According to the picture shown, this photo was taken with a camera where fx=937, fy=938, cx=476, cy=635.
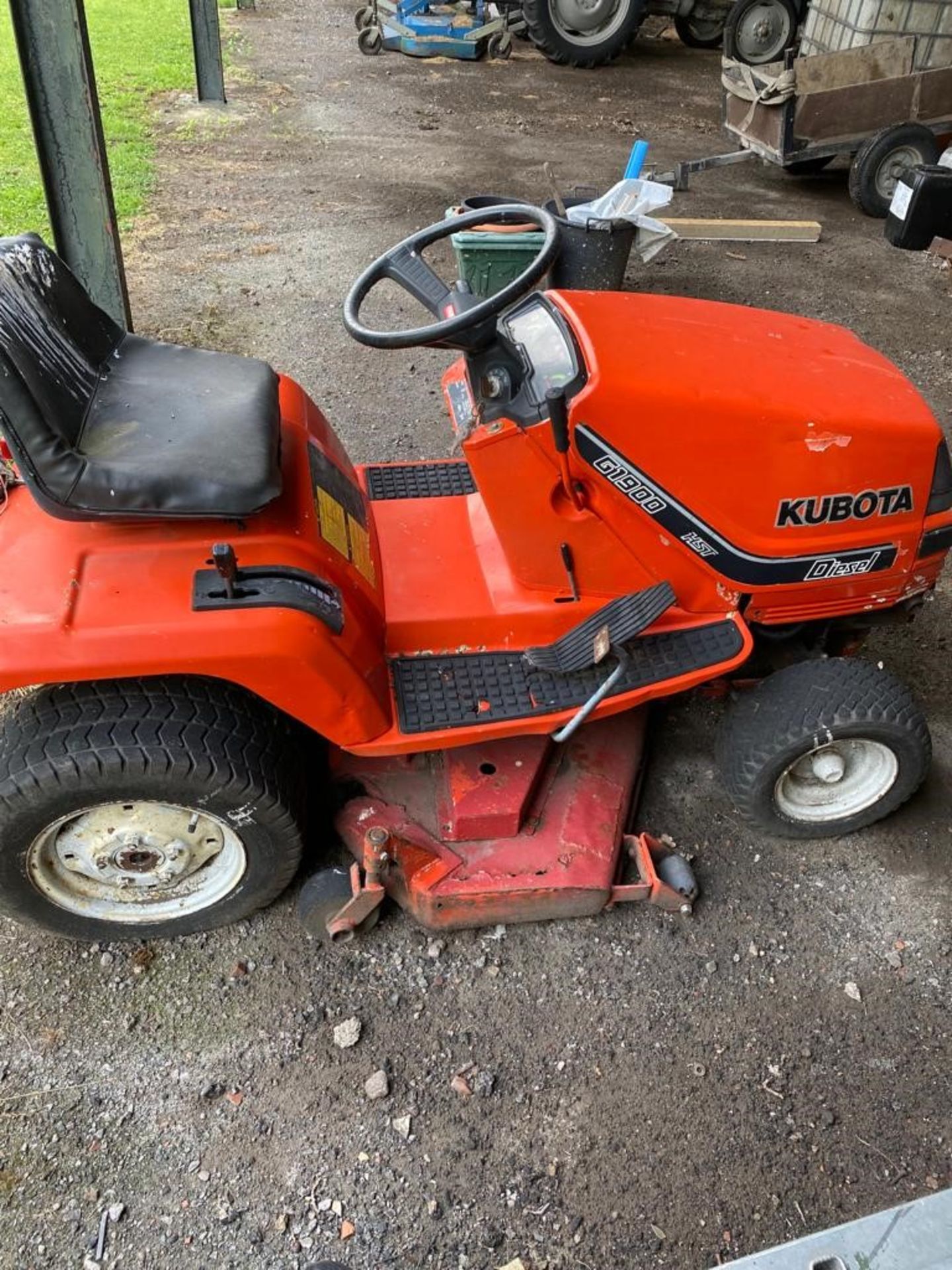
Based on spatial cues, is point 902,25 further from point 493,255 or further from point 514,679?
point 514,679

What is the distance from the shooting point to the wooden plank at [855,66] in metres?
5.52

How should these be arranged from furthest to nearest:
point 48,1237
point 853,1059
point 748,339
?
point 748,339, point 853,1059, point 48,1237

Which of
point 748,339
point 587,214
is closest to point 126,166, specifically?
point 587,214

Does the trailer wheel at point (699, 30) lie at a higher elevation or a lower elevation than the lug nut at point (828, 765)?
higher

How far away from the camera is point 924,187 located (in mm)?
1795

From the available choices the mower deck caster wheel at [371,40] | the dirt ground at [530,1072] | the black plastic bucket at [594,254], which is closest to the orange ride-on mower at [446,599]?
the dirt ground at [530,1072]

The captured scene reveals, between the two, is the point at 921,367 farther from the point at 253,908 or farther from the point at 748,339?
the point at 253,908

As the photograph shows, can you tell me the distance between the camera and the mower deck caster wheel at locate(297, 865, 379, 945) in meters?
2.07

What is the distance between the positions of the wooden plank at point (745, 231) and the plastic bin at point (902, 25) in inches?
39.9

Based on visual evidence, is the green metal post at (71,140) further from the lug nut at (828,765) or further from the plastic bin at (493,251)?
the lug nut at (828,765)

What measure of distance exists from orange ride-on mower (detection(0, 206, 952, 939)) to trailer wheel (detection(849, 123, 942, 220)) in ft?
14.5

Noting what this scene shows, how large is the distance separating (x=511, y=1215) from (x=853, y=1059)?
79cm

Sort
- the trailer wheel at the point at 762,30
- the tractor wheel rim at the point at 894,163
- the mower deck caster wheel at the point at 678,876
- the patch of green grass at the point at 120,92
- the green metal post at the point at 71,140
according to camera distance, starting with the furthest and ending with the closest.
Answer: the trailer wheel at the point at 762,30 < the patch of green grass at the point at 120,92 < the tractor wheel rim at the point at 894,163 < the green metal post at the point at 71,140 < the mower deck caster wheel at the point at 678,876

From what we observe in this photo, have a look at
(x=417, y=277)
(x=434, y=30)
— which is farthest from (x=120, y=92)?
(x=417, y=277)
